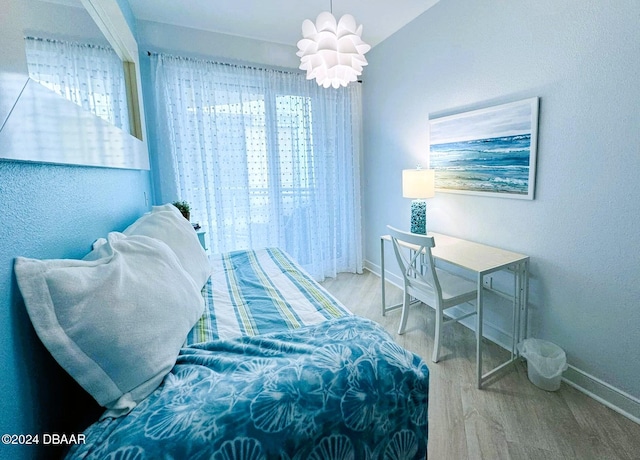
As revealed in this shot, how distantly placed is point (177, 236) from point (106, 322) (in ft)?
2.72

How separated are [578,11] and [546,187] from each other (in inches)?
36.6

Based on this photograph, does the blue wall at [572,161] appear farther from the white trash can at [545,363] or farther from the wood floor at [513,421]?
the wood floor at [513,421]

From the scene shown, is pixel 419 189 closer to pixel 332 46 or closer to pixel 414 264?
pixel 414 264

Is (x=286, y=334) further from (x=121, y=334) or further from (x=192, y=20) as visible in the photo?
(x=192, y=20)

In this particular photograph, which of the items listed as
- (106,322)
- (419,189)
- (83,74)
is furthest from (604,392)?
(83,74)

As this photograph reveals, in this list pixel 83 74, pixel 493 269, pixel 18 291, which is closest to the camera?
pixel 18 291

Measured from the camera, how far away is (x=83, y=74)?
4.34ft

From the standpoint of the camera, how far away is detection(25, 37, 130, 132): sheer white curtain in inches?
36.7

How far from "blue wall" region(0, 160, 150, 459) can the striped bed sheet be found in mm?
359

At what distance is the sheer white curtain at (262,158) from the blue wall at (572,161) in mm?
1345

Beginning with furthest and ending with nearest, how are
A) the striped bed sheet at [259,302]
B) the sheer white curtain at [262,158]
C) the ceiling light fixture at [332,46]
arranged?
the sheer white curtain at [262,158] → the ceiling light fixture at [332,46] → the striped bed sheet at [259,302]

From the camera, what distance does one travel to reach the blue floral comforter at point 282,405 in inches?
26.3

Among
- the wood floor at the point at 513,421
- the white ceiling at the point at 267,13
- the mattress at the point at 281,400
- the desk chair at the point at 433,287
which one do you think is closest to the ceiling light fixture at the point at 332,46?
the white ceiling at the point at 267,13

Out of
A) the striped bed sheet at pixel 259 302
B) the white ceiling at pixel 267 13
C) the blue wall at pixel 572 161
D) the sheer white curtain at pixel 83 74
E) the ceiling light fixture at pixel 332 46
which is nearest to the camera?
the sheer white curtain at pixel 83 74
